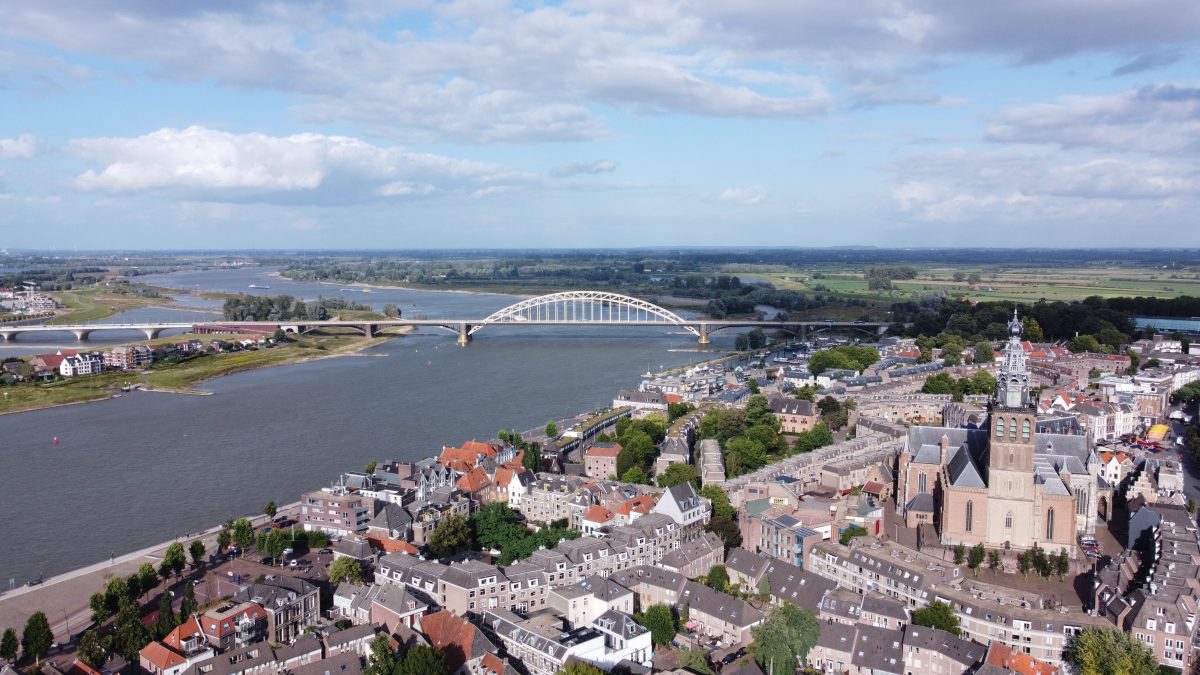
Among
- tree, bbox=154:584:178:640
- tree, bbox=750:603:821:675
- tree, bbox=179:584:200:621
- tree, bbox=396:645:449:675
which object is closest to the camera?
tree, bbox=396:645:449:675

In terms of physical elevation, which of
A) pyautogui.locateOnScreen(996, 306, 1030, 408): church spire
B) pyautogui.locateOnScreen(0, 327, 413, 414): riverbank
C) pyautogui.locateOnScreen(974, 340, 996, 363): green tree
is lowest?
pyautogui.locateOnScreen(0, 327, 413, 414): riverbank

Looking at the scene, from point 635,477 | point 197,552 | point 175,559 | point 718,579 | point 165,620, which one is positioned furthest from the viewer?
point 635,477

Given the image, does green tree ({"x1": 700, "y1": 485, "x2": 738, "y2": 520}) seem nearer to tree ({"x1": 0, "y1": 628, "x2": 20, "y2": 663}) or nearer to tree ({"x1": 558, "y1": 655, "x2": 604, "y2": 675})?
tree ({"x1": 558, "y1": 655, "x2": 604, "y2": 675})

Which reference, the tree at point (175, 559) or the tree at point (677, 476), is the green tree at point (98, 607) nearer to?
the tree at point (175, 559)

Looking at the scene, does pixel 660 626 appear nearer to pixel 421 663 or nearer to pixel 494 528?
pixel 421 663

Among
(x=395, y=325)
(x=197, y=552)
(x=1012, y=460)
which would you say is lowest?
(x=197, y=552)

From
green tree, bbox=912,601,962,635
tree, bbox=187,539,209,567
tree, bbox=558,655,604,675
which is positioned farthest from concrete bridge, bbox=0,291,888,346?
tree, bbox=558,655,604,675

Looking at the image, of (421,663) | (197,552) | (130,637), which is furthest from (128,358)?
(421,663)
